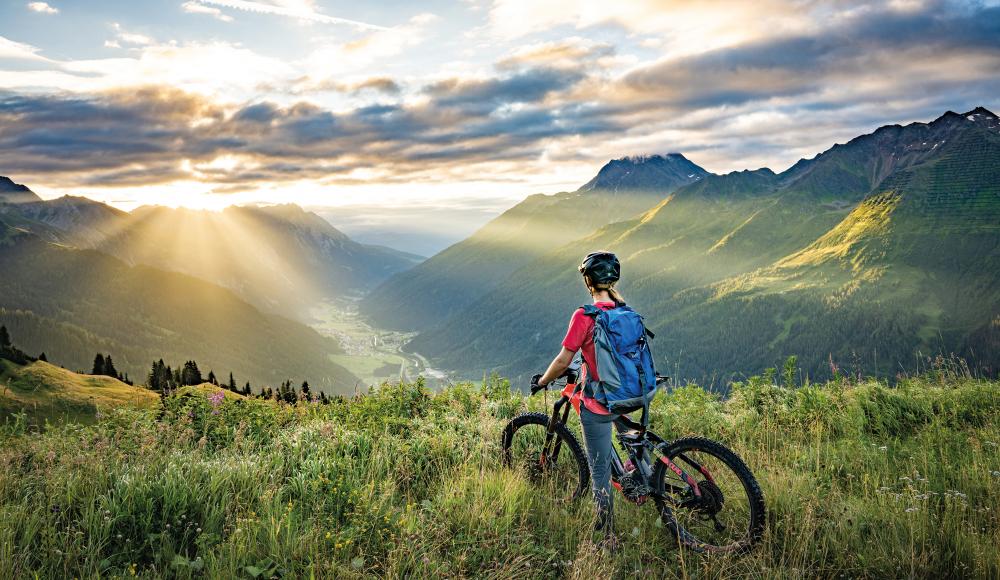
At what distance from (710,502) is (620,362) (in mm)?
1953

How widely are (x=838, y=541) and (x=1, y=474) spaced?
9.37m

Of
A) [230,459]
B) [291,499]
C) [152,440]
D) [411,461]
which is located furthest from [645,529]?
[152,440]

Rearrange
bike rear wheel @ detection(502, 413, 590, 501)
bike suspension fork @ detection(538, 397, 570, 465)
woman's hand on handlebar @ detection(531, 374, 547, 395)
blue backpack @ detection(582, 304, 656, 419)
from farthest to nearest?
bike suspension fork @ detection(538, 397, 570, 465), bike rear wheel @ detection(502, 413, 590, 501), woman's hand on handlebar @ detection(531, 374, 547, 395), blue backpack @ detection(582, 304, 656, 419)

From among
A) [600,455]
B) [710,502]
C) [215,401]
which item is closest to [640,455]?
[600,455]

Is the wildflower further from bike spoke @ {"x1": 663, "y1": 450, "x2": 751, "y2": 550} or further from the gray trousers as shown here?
bike spoke @ {"x1": 663, "y1": 450, "x2": 751, "y2": 550}

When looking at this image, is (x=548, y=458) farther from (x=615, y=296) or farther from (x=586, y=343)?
(x=615, y=296)

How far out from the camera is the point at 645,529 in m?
6.12

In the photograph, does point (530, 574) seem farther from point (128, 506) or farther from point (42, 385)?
point (42, 385)

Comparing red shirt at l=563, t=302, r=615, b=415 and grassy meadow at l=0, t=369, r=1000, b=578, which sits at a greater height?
red shirt at l=563, t=302, r=615, b=415

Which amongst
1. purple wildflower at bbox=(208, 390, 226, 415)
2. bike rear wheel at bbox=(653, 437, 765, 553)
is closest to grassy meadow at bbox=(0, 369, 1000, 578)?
bike rear wheel at bbox=(653, 437, 765, 553)

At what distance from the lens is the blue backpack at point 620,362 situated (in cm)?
577

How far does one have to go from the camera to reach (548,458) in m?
7.47

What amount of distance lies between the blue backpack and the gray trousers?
0.31 metres

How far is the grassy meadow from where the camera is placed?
476 cm
